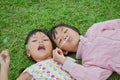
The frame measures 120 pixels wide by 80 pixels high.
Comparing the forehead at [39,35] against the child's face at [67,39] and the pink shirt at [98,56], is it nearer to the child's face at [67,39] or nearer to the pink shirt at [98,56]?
the child's face at [67,39]

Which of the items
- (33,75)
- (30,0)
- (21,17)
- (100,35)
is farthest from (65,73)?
(30,0)

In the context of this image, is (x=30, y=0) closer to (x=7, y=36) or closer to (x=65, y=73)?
(x=7, y=36)

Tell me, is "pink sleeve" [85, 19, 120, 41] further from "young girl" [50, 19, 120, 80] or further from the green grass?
the green grass

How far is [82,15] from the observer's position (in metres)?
2.98

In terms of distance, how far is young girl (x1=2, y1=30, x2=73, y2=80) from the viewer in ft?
7.68

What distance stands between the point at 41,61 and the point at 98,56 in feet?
1.50

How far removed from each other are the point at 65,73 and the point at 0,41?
30.2 inches

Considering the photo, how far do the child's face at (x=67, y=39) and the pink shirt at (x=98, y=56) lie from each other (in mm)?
49

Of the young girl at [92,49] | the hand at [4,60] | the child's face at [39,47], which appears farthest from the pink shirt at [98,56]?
the hand at [4,60]

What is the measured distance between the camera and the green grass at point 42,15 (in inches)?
111

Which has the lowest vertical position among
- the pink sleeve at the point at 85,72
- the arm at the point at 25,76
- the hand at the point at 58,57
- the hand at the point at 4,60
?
the arm at the point at 25,76

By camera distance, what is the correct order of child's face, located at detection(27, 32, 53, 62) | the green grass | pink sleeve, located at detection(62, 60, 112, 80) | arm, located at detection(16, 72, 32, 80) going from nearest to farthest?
pink sleeve, located at detection(62, 60, 112, 80)
arm, located at detection(16, 72, 32, 80)
child's face, located at detection(27, 32, 53, 62)
the green grass

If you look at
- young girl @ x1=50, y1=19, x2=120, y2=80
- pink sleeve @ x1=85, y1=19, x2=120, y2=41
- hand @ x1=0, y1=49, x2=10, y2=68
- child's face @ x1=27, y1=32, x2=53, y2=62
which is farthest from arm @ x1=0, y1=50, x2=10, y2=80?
pink sleeve @ x1=85, y1=19, x2=120, y2=41

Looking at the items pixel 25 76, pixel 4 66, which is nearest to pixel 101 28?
pixel 25 76
